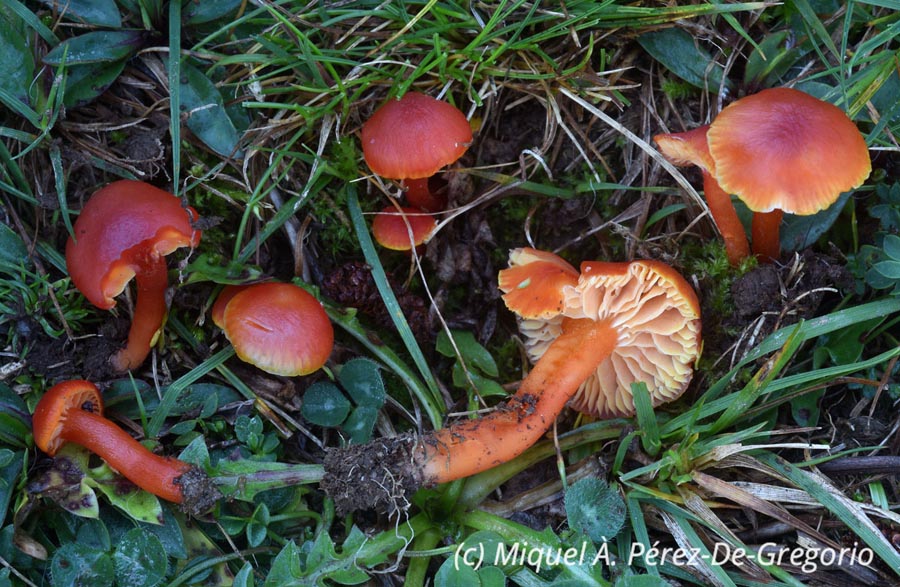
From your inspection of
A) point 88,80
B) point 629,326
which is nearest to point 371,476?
point 629,326

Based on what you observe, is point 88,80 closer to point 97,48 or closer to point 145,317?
point 97,48

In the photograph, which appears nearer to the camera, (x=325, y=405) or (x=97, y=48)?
(x=97, y=48)

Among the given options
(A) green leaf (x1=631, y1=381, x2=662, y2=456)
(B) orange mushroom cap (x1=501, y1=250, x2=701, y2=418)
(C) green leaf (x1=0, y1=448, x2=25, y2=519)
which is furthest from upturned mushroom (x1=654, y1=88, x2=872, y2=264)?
(C) green leaf (x1=0, y1=448, x2=25, y2=519)

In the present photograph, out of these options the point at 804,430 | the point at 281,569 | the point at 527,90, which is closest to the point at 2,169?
the point at 281,569

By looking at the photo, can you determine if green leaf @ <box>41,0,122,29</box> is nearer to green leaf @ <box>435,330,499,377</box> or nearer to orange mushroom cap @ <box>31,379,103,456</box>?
orange mushroom cap @ <box>31,379,103,456</box>

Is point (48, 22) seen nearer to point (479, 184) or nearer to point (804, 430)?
point (479, 184)

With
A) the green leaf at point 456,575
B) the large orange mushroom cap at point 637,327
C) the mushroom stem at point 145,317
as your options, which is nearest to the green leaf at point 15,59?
the mushroom stem at point 145,317
